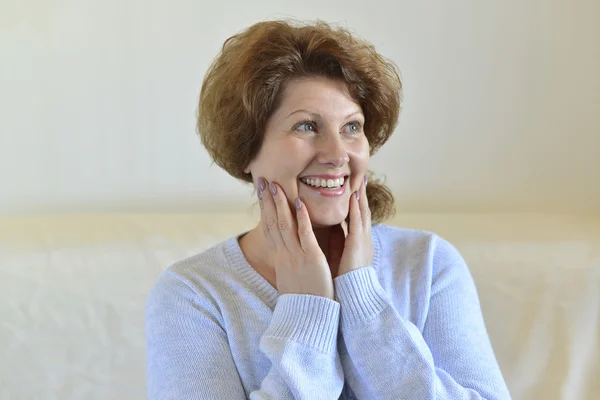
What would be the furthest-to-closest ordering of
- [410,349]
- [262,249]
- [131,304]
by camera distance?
1. [131,304]
2. [262,249]
3. [410,349]

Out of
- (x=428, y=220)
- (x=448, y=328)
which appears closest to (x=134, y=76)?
(x=428, y=220)

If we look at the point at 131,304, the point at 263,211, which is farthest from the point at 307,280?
the point at 131,304

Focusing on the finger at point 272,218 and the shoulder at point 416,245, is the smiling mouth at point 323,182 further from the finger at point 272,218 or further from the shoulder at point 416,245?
the shoulder at point 416,245

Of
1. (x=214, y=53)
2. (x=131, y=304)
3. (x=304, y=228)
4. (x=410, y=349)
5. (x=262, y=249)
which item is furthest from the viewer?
(x=214, y=53)

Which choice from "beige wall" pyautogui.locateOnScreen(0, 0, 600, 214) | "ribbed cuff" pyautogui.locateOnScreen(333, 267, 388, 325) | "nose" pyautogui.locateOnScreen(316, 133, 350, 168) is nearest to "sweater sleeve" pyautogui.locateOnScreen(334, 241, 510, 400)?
"ribbed cuff" pyautogui.locateOnScreen(333, 267, 388, 325)

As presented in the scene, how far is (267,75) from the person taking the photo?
1354mm

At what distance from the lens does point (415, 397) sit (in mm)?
1221

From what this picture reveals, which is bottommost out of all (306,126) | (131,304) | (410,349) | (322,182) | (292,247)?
(131,304)

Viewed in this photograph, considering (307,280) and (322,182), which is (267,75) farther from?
(307,280)

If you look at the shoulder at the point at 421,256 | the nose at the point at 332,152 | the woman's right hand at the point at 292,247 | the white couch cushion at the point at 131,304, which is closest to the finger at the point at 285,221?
the woman's right hand at the point at 292,247

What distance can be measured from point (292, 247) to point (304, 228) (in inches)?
1.7

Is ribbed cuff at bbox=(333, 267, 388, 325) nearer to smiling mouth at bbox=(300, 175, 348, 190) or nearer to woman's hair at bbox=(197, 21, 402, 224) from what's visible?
smiling mouth at bbox=(300, 175, 348, 190)

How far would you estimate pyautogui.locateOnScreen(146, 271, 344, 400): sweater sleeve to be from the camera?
1.24 metres

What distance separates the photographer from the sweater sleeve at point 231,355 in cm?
124
